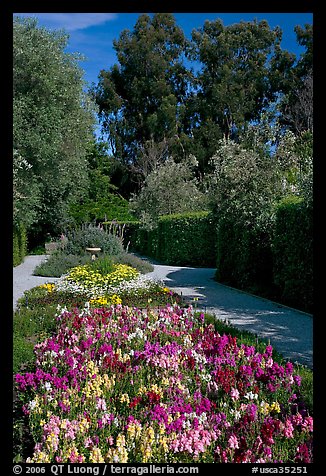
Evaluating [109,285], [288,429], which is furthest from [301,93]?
[288,429]

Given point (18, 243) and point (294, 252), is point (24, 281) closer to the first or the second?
point (18, 243)

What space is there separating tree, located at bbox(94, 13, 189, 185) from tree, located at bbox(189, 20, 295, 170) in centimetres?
141

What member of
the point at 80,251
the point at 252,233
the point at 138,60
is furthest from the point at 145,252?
the point at 252,233

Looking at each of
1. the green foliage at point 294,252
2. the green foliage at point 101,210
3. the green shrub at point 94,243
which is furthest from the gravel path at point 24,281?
the green foliage at point 101,210

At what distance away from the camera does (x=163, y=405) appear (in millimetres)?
3332

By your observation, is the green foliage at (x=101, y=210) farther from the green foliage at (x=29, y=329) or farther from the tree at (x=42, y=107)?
the green foliage at (x=29, y=329)

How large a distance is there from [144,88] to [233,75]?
540 centimetres

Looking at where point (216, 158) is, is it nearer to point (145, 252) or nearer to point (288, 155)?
point (288, 155)

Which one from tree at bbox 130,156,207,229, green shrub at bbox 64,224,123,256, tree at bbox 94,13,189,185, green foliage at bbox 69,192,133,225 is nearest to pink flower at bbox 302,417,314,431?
green shrub at bbox 64,224,123,256

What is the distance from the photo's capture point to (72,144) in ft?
62.1

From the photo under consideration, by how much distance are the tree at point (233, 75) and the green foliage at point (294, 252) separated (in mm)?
20672

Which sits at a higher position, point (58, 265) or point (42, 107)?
point (42, 107)

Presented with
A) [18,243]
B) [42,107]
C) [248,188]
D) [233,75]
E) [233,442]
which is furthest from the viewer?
[233,75]
